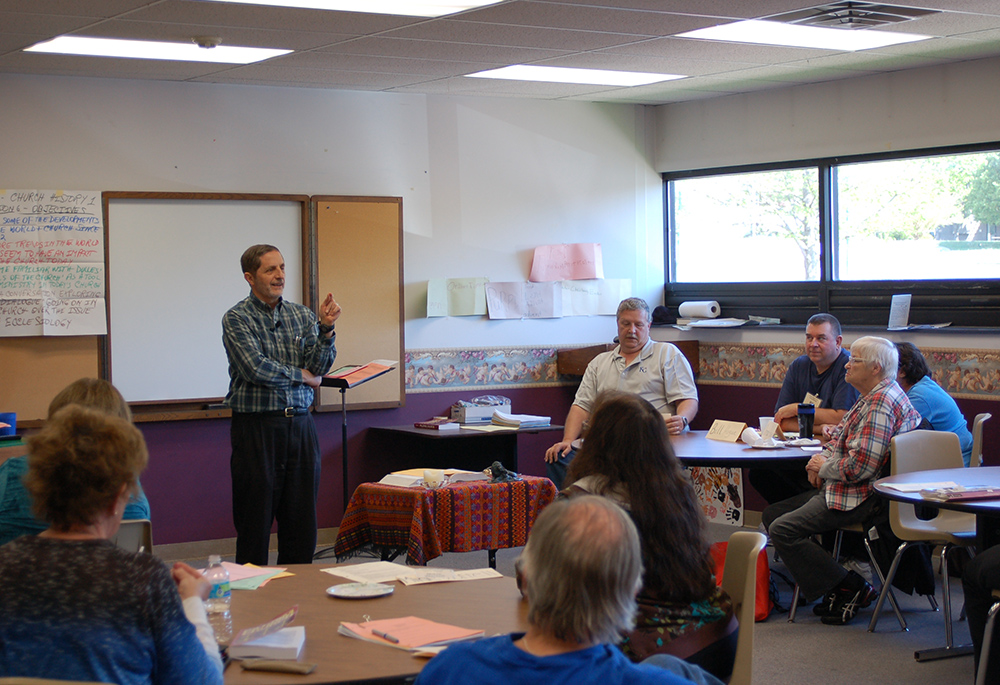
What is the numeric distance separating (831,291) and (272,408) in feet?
12.4

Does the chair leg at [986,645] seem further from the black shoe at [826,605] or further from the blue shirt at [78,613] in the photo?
the blue shirt at [78,613]

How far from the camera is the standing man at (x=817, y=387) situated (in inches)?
219

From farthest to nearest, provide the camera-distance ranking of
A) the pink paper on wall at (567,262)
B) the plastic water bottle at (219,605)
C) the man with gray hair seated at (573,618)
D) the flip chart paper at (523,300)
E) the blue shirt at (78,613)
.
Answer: the pink paper on wall at (567,262) → the flip chart paper at (523,300) → the plastic water bottle at (219,605) → the blue shirt at (78,613) → the man with gray hair seated at (573,618)

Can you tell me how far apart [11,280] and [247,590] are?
3.62 metres

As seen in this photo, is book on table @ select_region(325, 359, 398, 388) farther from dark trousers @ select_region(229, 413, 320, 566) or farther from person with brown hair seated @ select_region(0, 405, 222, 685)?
person with brown hair seated @ select_region(0, 405, 222, 685)

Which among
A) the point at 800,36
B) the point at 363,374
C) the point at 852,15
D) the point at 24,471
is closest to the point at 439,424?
the point at 363,374

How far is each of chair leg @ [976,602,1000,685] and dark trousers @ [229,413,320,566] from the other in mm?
2758

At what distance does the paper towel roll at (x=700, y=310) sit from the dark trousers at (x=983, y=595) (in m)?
3.64

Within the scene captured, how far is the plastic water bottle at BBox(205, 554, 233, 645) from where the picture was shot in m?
2.48

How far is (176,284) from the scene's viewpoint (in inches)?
245

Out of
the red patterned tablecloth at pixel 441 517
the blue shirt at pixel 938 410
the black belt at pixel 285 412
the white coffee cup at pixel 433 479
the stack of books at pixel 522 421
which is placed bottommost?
the red patterned tablecloth at pixel 441 517

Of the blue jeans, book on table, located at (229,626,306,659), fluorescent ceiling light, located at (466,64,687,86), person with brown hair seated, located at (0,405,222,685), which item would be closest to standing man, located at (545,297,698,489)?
the blue jeans

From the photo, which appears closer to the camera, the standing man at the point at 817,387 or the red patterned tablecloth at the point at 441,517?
the red patterned tablecloth at the point at 441,517

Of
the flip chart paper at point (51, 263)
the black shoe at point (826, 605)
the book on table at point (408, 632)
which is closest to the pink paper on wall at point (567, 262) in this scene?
the flip chart paper at point (51, 263)
